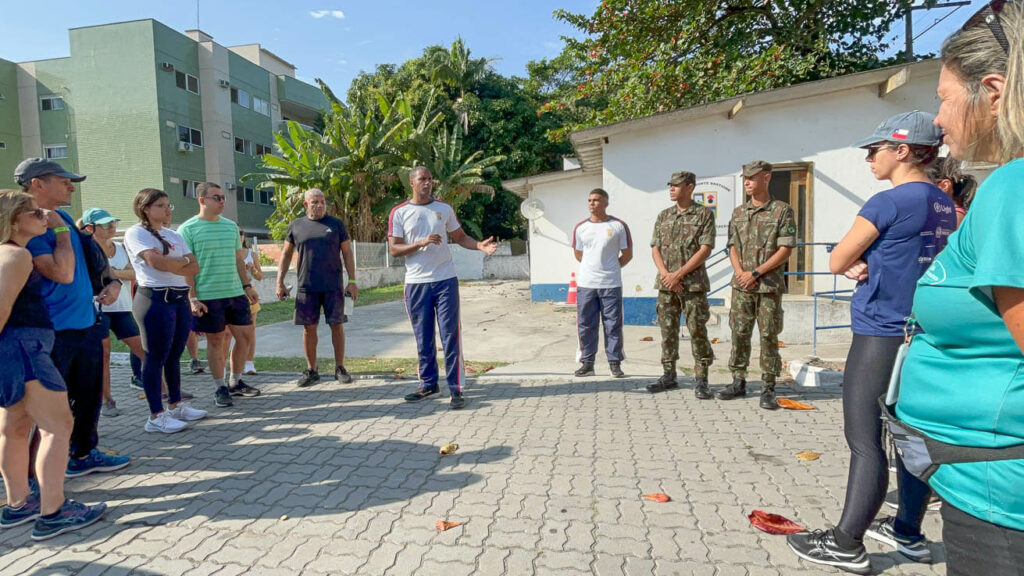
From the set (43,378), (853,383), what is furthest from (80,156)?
Result: (853,383)

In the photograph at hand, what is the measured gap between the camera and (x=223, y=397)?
5.29 metres

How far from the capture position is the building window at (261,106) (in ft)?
107

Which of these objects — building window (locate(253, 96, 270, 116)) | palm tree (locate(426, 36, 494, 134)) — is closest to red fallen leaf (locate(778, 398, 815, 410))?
palm tree (locate(426, 36, 494, 134))

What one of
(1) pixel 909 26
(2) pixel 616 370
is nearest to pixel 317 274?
(2) pixel 616 370

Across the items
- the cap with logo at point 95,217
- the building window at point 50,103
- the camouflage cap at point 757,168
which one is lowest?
the cap with logo at point 95,217

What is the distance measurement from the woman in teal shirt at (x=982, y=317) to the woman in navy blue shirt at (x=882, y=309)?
116cm

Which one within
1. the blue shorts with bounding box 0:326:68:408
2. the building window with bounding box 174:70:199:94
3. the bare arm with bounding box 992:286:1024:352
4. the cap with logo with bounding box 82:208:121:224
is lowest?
the blue shorts with bounding box 0:326:68:408

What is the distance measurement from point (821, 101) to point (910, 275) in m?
8.08

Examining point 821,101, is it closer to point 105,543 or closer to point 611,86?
point 611,86

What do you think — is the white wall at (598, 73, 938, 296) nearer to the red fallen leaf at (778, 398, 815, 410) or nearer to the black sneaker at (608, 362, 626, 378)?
Answer: the black sneaker at (608, 362, 626, 378)

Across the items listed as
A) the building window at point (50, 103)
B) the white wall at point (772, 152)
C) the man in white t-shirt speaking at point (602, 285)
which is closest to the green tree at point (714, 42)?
the white wall at point (772, 152)

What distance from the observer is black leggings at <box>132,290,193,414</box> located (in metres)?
4.41

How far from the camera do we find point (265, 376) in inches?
259

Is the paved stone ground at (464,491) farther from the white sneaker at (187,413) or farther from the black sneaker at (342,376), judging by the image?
the black sneaker at (342,376)
